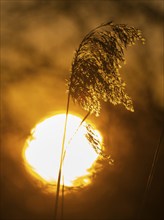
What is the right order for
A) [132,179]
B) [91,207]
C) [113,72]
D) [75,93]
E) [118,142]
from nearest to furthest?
1. [113,72]
2. [75,93]
3. [91,207]
4. [132,179]
5. [118,142]

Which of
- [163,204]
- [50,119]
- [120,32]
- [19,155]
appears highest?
[50,119]

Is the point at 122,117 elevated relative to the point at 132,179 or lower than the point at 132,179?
elevated

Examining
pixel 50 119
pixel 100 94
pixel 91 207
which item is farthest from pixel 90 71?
pixel 50 119

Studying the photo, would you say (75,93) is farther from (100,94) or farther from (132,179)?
(132,179)

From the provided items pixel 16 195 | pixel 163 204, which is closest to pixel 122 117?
pixel 163 204

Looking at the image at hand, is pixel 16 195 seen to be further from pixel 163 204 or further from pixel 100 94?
pixel 100 94

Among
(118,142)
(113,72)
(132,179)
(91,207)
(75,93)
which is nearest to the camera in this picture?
(113,72)

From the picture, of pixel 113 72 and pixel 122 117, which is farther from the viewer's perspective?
pixel 122 117

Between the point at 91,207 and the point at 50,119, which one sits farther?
the point at 50,119

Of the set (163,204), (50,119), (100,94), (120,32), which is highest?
(50,119)
